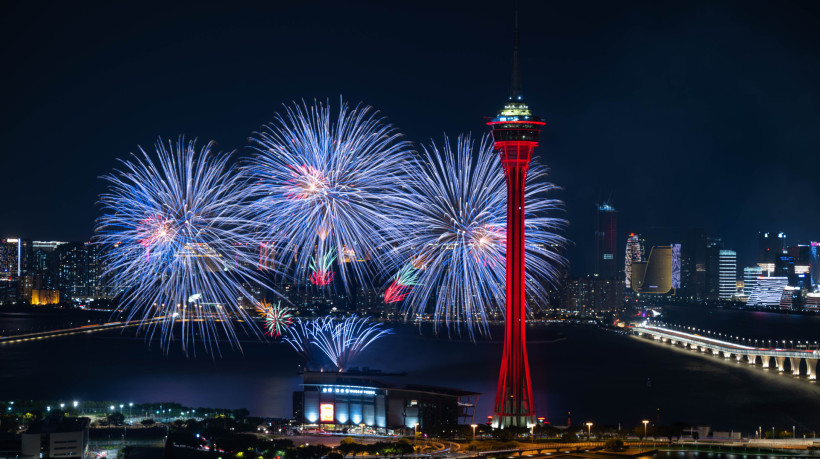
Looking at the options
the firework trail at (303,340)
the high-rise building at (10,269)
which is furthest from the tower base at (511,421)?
the high-rise building at (10,269)

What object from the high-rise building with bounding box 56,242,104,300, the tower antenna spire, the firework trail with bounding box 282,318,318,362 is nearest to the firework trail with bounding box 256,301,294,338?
the firework trail with bounding box 282,318,318,362

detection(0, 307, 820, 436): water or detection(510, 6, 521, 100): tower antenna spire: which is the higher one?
detection(510, 6, 521, 100): tower antenna spire

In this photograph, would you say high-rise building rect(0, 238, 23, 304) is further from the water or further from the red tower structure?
the red tower structure

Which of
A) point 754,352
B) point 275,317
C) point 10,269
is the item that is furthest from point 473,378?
point 10,269

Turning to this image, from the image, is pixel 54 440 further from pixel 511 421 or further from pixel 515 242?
pixel 515 242

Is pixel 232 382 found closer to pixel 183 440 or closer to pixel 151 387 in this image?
pixel 151 387

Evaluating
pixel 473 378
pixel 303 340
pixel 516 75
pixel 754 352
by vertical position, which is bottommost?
pixel 473 378
